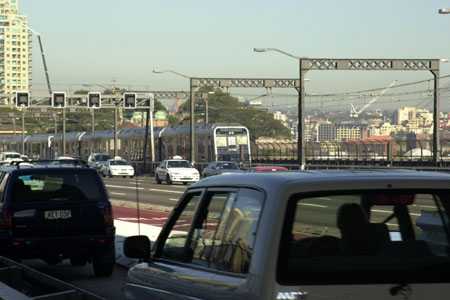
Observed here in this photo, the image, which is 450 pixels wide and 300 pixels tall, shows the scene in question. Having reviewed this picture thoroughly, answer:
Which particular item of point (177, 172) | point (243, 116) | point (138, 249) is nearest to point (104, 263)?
point (138, 249)

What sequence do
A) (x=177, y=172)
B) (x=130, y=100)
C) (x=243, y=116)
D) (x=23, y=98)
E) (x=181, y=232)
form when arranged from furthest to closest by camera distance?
(x=243, y=116) → (x=23, y=98) → (x=130, y=100) → (x=177, y=172) → (x=181, y=232)

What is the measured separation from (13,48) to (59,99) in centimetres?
9185

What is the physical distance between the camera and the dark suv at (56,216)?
12.6m

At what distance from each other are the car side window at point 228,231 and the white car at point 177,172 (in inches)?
1841

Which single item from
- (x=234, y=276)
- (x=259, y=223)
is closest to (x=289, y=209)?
(x=259, y=223)

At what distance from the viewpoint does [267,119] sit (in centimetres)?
16775

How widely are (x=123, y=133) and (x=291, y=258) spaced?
71755mm

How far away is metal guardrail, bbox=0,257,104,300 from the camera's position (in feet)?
22.7

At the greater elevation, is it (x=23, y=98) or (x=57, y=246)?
(x=23, y=98)

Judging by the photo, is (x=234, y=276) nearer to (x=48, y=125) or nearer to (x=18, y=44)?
(x=18, y=44)

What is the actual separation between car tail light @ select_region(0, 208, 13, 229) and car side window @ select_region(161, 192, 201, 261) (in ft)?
24.1

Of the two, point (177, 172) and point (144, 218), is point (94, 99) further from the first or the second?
point (144, 218)

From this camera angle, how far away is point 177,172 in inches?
2051

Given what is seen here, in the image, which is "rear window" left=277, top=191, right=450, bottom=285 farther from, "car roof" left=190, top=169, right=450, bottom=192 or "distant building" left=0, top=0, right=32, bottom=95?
"distant building" left=0, top=0, right=32, bottom=95
